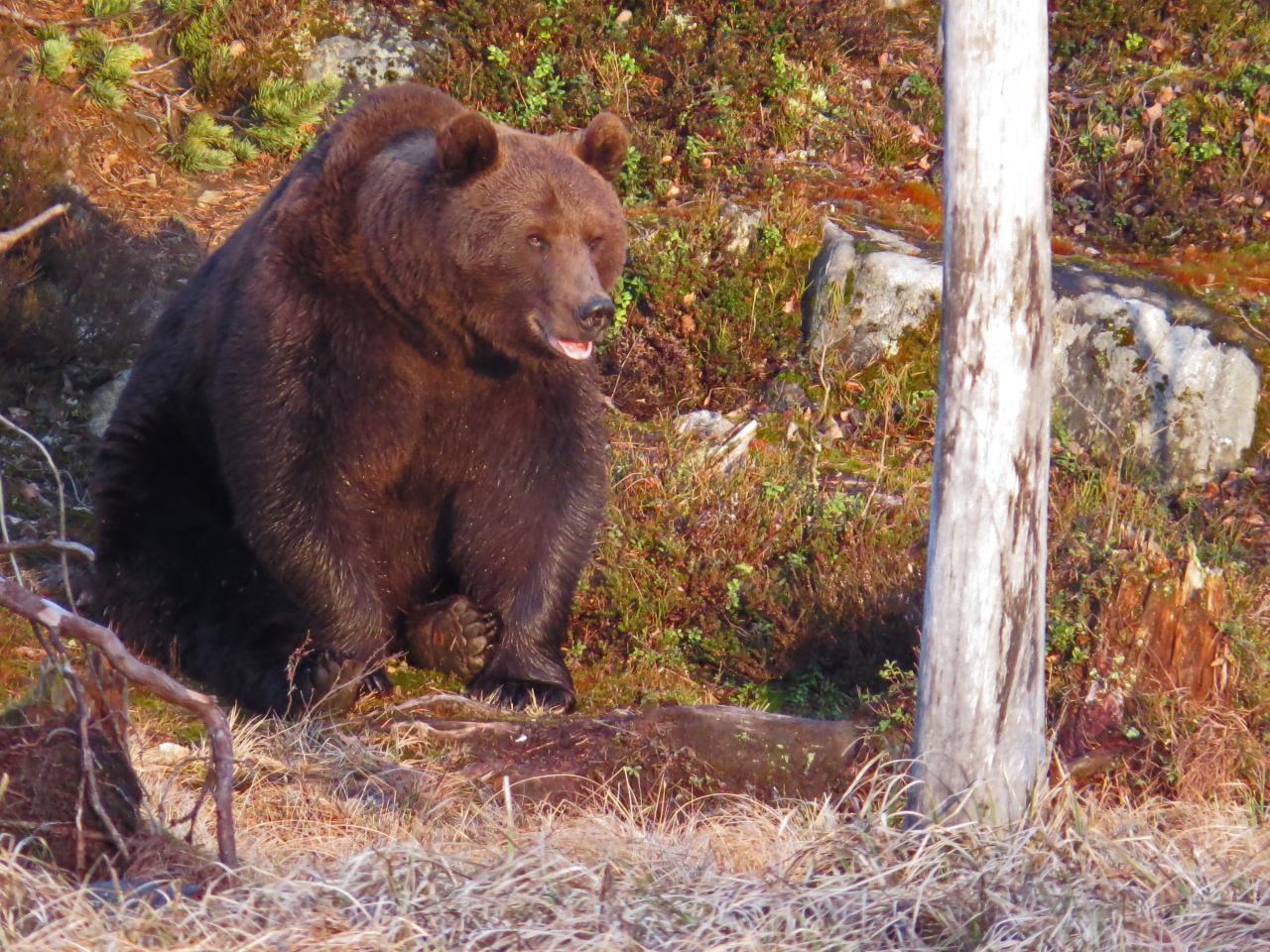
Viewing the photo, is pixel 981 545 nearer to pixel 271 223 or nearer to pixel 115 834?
pixel 115 834

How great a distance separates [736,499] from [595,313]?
5.89ft

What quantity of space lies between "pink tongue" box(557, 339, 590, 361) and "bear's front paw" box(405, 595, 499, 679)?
3.79ft

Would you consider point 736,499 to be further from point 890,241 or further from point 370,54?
point 370,54

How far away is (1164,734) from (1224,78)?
5.64 m

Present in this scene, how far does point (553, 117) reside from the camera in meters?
9.12

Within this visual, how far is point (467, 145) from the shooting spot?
A: 5.08 m

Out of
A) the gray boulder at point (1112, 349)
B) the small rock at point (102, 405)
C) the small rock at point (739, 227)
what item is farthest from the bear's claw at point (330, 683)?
the small rock at point (739, 227)

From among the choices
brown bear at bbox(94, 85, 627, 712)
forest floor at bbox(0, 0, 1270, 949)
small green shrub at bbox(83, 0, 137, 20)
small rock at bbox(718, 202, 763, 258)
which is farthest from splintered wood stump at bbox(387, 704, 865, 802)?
small green shrub at bbox(83, 0, 137, 20)

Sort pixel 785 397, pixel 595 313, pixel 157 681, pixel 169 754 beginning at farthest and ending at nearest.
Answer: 1. pixel 785 397
2. pixel 595 313
3. pixel 169 754
4. pixel 157 681

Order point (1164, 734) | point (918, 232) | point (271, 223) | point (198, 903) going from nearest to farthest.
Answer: point (198, 903), point (1164, 734), point (271, 223), point (918, 232)

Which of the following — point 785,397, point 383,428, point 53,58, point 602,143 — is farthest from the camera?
point 53,58

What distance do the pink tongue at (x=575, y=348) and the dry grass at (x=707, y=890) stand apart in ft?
5.50

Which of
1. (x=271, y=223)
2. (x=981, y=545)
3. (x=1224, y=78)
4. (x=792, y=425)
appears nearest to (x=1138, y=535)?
(x=981, y=545)

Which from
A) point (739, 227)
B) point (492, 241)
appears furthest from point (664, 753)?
point (739, 227)
